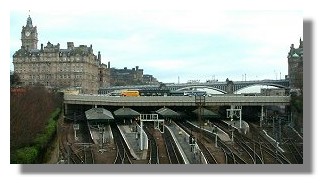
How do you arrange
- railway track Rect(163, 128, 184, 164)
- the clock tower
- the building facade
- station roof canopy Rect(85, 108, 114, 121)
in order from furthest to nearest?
the clock tower
the building facade
station roof canopy Rect(85, 108, 114, 121)
railway track Rect(163, 128, 184, 164)

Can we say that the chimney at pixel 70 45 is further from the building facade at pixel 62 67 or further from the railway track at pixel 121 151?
the railway track at pixel 121 151

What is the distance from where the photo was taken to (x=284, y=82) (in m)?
38.2

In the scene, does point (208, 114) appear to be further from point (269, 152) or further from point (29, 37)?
point (29, 37)

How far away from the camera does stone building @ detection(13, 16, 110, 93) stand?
37500 millimetres

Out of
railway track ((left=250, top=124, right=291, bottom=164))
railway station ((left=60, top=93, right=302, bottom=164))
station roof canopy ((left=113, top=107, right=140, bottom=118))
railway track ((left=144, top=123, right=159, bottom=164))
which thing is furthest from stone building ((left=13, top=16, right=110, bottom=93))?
railway track ((left=250, top=124, right=291, bottom=164))

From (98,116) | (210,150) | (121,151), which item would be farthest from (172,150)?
(98,116)

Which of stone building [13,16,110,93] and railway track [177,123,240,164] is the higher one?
stone building [13,16,110,93]

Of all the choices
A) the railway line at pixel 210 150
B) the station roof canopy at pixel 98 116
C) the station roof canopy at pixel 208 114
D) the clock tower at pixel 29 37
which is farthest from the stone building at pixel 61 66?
the railway line at pixel 210 150

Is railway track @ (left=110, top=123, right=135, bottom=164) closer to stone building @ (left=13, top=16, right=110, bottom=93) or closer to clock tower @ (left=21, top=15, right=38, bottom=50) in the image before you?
stone building @ (left=13, top=16, right=110, bottom=93)

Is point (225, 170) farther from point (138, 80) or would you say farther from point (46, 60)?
point (138, 80)

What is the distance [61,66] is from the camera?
40938mm

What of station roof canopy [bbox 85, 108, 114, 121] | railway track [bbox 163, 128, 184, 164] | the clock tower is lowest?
railway track [bbox 163, 128, 184, 164]
